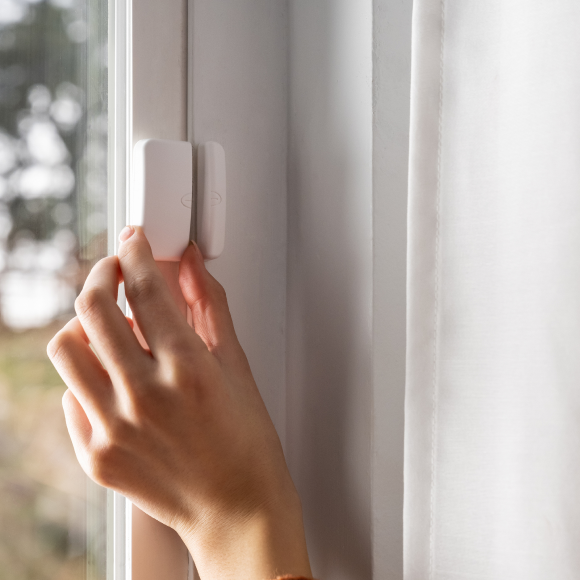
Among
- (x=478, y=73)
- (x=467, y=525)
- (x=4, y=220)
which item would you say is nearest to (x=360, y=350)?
(x=467, y=525)

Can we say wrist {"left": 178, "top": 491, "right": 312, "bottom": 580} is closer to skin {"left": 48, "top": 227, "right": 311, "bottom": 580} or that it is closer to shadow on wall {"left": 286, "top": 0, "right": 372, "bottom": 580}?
skin {"left": 48, "top": 227, "right": 311, "bottom": 580}

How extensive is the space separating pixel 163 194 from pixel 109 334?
165 mm

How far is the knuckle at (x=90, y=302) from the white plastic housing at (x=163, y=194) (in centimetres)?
9

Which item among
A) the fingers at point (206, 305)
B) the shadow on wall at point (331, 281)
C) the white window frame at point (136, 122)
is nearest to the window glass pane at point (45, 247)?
the white window frame at point (136, 122)

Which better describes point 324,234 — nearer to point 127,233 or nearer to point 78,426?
point 127,233

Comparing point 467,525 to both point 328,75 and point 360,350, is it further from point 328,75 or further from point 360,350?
point 328,75

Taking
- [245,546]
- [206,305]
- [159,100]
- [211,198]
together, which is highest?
[159,100]

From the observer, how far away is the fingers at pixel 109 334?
1.57ft

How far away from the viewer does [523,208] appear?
1.42ft

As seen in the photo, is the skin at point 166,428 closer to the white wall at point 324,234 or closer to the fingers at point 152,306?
the fingers at point 152,306

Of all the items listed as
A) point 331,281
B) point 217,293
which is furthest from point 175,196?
point 331,281

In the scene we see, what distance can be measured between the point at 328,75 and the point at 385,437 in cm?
45

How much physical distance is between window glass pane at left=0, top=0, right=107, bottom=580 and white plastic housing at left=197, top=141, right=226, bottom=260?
0.12 meters

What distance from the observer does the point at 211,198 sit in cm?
59
